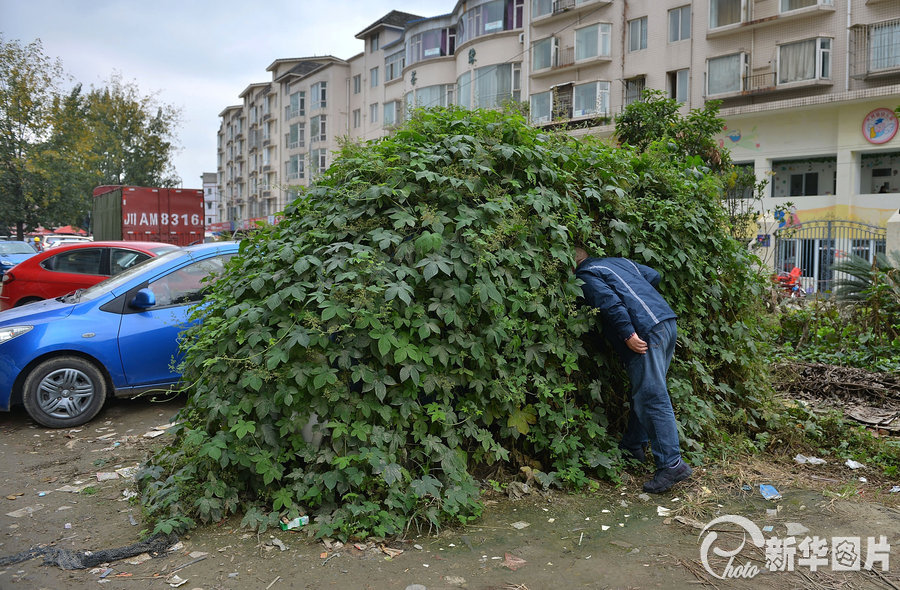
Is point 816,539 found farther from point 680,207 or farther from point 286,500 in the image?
point 286,500

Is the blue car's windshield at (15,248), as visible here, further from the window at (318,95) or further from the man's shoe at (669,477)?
the window at (318,95)

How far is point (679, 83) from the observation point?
28.1 metres

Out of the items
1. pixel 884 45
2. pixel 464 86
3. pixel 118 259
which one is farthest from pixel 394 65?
pixel 118 259

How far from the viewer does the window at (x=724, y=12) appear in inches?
1022

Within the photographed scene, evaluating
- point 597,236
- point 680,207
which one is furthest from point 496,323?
point 680,207

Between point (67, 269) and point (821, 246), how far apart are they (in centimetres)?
1852

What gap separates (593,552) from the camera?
371 cm

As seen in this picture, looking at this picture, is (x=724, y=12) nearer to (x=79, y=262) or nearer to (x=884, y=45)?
(x=884, y=45)

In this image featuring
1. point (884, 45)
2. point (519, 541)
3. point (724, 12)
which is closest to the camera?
point (519, 541)

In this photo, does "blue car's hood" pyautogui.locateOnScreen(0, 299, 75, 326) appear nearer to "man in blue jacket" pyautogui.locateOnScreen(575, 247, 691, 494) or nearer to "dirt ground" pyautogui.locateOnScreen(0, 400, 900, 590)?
"dirt ground" pyautogui.locateOnScreen(0, 400, 900, 590)

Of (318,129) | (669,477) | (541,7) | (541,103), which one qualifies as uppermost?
(541,7)

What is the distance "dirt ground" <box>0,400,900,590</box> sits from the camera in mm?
3438

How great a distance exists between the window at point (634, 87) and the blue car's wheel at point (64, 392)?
88.0 feet

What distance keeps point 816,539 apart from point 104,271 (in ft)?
36.6
